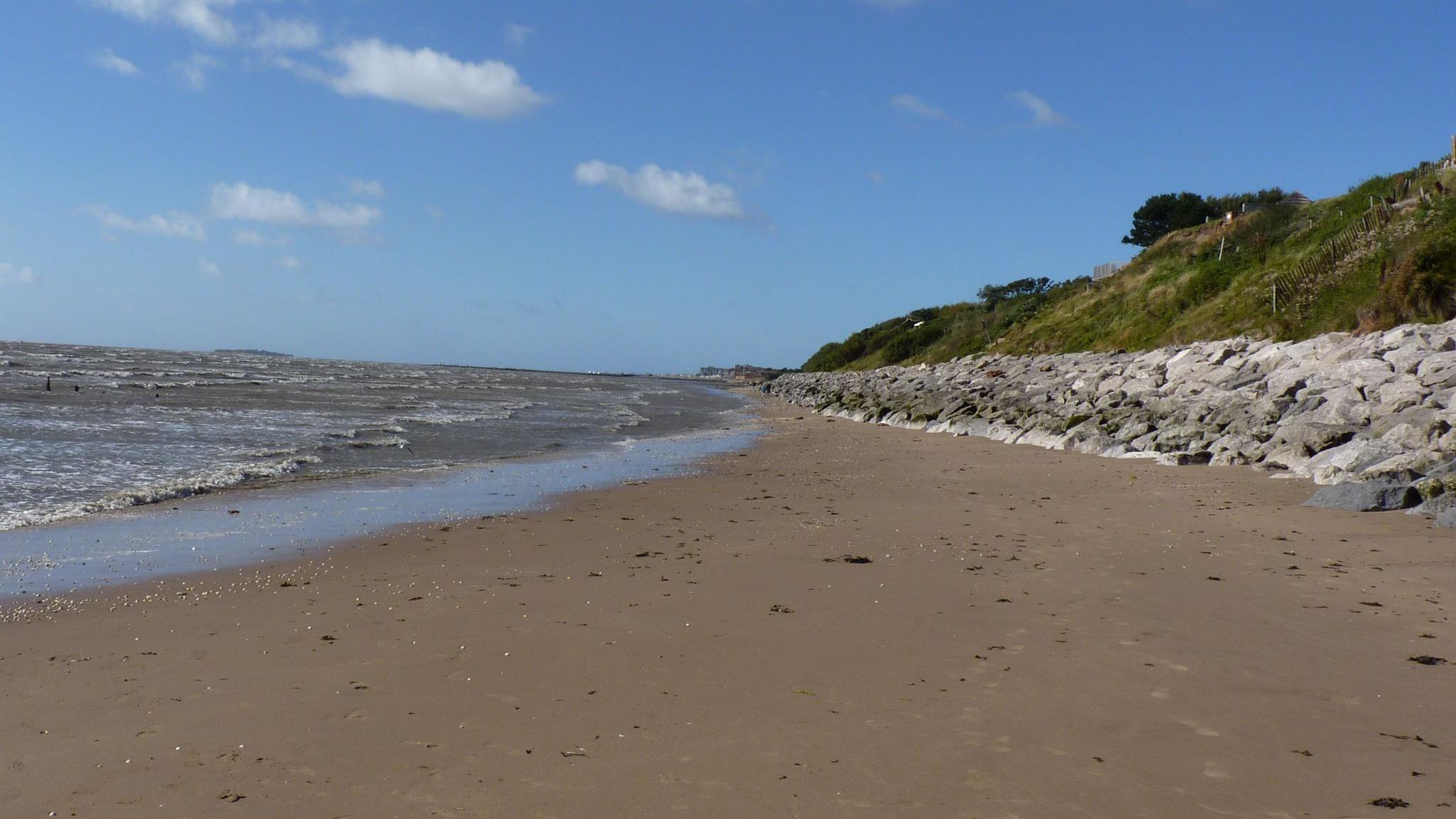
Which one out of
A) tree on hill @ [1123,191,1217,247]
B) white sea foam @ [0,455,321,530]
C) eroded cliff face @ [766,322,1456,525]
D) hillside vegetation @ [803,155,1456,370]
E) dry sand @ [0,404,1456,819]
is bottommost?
white sea foam @ [0,455,321,530]

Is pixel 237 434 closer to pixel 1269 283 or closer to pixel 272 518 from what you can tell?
pixel 272 518

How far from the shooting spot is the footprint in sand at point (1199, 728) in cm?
435

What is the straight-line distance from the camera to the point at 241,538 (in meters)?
9.16

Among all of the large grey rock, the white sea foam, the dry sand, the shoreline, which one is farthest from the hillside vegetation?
the white sea foam

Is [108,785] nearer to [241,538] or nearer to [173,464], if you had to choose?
[241,538]

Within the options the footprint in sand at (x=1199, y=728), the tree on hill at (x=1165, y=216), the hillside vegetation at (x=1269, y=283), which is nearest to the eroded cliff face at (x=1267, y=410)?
the hillside vegetation at (x=1269, y=283)

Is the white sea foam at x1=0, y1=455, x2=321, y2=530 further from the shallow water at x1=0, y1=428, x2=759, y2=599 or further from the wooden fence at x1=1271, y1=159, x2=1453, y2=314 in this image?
the wooden fence at x1=1271, y1=159, x2=1453, y2=314

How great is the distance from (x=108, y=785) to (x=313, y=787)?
815 millimetres

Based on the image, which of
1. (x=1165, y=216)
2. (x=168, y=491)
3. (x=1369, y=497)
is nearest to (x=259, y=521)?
(x=168, y=491)

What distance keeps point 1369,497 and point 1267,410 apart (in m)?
5.97

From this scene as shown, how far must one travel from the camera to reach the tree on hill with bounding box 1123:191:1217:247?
5875 cm

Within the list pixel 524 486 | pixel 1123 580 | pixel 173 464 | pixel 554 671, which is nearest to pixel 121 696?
pixel 554 671

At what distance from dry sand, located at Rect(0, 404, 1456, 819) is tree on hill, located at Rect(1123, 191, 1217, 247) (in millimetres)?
56016

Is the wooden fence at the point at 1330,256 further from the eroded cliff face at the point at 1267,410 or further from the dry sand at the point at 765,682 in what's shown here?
the dry sand at the point at 765,682
